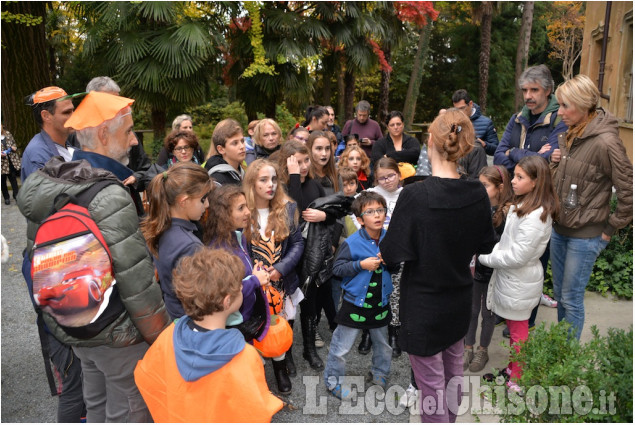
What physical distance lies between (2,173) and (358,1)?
7.91m

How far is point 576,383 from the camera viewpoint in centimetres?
229

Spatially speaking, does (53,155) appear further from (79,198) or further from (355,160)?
(355,160)

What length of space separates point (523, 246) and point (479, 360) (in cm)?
106

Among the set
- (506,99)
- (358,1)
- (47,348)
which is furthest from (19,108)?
(506,99)

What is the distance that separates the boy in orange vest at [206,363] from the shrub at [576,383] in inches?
49.4

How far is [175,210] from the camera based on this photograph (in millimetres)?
2721

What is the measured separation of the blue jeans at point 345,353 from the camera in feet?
11.3

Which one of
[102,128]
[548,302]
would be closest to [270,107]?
[548,302]

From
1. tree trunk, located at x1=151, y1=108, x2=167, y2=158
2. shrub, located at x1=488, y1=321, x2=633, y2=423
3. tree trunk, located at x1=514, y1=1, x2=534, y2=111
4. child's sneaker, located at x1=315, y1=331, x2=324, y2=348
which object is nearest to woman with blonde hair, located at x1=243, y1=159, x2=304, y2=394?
child's sneaker, located at x1=315, y1=331, x2=324, y2=348

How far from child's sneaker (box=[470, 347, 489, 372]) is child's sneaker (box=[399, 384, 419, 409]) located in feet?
2.25

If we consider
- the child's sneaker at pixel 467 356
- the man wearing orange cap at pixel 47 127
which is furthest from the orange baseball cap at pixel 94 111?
the child's sneaker at pixel 467 356

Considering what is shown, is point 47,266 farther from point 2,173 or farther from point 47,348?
point 2,173

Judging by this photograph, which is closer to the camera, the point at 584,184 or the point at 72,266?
the point at 72,266

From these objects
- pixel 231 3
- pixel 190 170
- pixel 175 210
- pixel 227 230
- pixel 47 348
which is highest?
pixel 231 3
